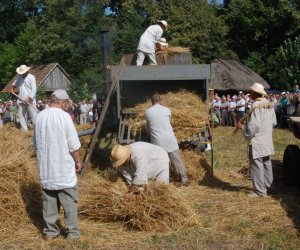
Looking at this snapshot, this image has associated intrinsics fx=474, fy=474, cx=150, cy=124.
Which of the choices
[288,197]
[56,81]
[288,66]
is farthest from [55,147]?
[56,81]

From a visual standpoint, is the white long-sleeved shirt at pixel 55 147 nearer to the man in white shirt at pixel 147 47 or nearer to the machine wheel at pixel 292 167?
the machine wheel at pixel 292 167

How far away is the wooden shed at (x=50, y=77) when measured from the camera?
4481 cm

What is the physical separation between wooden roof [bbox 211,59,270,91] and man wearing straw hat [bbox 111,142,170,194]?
2522 centimetres

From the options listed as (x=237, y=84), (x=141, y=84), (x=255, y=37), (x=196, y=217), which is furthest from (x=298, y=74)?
(x=196, y=217)

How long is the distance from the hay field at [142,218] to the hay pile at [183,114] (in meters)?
1.44

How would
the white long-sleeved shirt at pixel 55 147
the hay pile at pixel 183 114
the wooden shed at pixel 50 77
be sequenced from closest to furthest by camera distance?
the white long-sleeved shirt at pixel 55 147 < the hay pile at pixel 183 114 < the wooden shed at pixel 50 77

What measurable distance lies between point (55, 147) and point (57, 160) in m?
0.15

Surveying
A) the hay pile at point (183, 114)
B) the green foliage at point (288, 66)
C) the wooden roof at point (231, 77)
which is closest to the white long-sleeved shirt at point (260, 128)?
the hay pile at point (183, 114)

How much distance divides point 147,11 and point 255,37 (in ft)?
29.7

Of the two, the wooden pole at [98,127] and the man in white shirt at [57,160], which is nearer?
the man in white shirt at [57,160]

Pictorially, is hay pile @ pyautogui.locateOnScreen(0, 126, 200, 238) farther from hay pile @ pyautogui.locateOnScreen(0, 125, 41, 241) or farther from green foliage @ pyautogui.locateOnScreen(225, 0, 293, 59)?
green foliage @ pyautogui.locateOnScreen(225, 0, 293, 59)

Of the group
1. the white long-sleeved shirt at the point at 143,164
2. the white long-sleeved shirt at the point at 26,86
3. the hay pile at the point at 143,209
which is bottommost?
the hay pile at the point at 143,209

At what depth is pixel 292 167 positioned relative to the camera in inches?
322

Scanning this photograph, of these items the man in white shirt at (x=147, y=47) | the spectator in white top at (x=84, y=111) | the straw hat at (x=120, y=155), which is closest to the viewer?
the straw hat at (x=120, y=155)
